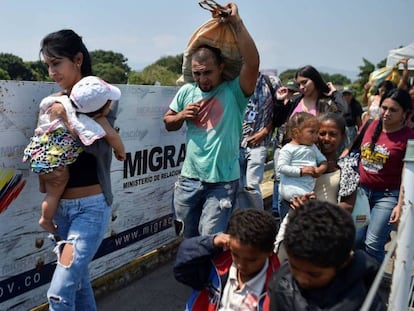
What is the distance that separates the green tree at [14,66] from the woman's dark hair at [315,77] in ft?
139

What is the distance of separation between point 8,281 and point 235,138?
173cm

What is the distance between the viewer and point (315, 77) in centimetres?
405

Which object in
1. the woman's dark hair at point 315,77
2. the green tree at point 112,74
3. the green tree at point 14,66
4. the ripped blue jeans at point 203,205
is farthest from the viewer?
the green tree at point 14,66

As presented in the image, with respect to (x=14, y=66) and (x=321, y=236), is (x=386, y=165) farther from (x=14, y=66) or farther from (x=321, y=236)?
(x=14, y=66)

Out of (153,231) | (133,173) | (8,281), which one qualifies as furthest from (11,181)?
(153,231)

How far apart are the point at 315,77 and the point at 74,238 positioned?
2.76 meters

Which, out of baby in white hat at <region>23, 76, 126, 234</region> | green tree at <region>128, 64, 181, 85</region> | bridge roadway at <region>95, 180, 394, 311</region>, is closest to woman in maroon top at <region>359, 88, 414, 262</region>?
bridge roadway at <region>95, 180, 394, 311</region>

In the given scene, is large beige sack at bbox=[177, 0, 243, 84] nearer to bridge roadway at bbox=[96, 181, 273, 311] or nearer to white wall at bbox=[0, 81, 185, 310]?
white wall at bbox=[0, 81, 185, 310]

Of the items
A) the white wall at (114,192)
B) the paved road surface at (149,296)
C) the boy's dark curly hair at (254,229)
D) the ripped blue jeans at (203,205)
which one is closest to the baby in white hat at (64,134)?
the white wall at (114,192)

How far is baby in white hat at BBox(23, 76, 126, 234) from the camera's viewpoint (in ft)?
6.99

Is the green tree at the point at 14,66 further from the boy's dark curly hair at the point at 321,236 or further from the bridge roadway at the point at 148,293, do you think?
A: the boy's dark curly hair at the point at 321,236

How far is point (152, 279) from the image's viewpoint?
3838 mm

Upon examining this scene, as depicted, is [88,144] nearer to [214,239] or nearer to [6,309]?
[214,239]

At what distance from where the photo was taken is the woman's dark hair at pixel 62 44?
222cm
